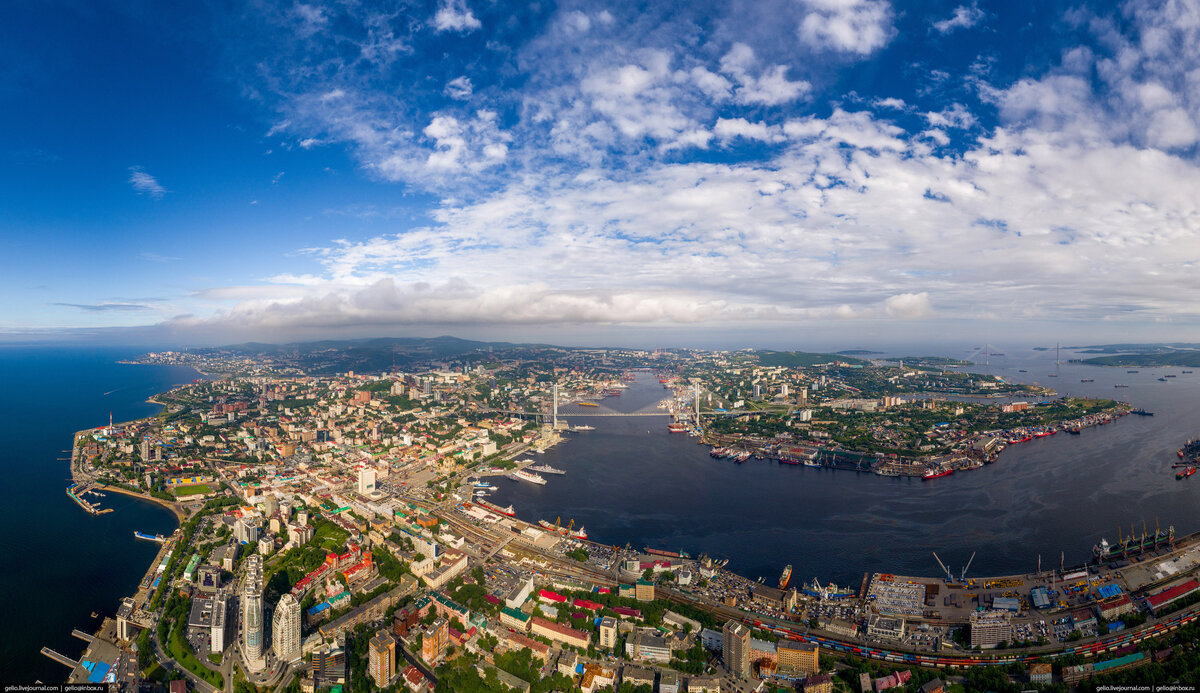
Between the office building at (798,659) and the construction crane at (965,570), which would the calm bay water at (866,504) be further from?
Answer: the office building at (798,659)

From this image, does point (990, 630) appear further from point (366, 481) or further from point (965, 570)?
point (366, 481)

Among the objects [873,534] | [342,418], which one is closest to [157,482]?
[342,418]

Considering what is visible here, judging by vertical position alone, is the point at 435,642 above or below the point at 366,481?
below

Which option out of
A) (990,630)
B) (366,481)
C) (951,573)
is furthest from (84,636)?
(951,573)

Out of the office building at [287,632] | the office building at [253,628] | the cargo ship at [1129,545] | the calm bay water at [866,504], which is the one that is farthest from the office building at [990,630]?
the office building at [253,628]

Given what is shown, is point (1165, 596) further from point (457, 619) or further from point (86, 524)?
point (86, 524)

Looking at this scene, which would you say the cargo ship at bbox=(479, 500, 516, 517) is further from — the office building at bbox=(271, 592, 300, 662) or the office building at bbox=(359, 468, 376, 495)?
the office building at bbox=(271, 592, 300, 662)
